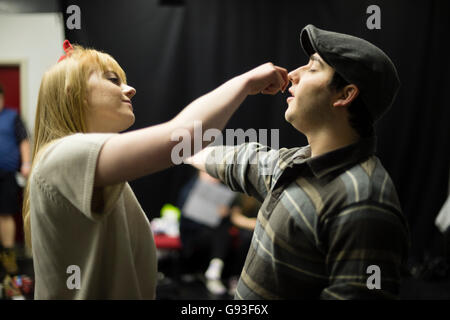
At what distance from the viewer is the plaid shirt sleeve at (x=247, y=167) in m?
1.14

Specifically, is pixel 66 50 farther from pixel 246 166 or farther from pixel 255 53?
pixel 255 53

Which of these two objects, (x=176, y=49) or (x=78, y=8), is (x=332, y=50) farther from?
(x=176, y=49)

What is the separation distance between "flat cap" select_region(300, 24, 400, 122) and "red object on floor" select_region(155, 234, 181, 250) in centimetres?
238

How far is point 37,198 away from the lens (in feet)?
2.56

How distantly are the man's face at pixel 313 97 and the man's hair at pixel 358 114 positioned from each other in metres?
0.02

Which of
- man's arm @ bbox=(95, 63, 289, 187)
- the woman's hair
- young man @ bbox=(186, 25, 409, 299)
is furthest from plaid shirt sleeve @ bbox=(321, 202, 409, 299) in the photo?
the woman's hair

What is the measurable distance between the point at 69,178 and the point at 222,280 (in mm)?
2685

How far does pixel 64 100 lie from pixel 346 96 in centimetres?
68

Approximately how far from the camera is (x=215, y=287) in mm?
3088

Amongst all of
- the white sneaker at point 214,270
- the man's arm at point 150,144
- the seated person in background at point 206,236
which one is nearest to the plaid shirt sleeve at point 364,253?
the man's arm at point 150,144

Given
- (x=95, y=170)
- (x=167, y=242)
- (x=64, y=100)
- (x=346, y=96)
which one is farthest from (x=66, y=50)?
(x=167, y=242)

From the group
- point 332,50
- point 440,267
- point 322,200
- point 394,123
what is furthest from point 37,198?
point 440,267

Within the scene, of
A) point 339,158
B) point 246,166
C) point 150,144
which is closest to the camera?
point 150,144

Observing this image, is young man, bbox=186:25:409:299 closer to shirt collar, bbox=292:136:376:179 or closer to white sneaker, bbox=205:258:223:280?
shirt collar, bbox=292:136:376:179
